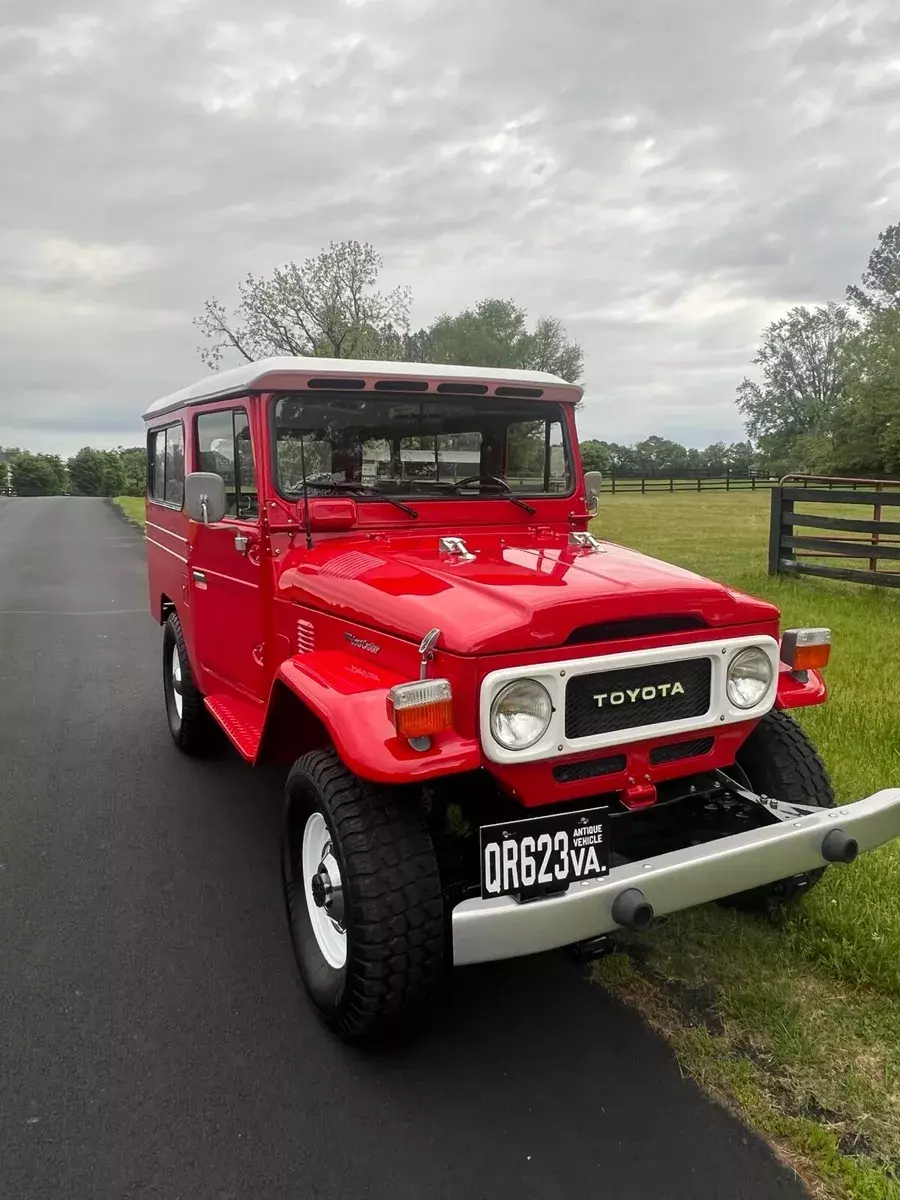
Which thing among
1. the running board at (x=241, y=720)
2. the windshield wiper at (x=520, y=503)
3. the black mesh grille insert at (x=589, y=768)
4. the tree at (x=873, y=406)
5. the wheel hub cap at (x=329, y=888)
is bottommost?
the wheel hub cap at (x=329, y=888)

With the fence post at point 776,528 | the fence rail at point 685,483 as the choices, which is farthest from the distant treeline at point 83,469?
the fence post at point 776,528

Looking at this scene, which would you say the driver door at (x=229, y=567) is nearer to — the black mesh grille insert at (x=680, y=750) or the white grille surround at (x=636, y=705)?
the white grille surround at (x=636, y=705)

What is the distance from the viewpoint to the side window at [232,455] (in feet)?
12.9

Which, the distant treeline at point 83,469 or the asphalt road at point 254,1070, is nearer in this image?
the asphalt road at point 254,1070

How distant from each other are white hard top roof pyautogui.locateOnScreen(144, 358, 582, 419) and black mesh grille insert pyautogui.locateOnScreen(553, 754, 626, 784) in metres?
1.92

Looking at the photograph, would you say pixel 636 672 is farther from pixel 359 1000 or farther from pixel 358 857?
pixel 359 1000

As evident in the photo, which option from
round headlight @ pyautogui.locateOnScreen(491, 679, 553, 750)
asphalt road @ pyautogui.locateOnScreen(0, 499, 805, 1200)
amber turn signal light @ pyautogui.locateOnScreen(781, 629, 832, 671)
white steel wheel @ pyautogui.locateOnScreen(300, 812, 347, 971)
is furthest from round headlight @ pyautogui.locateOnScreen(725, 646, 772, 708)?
white steel wheel @ pyautogui.locateOnScreen(300, 812, 347, 971)

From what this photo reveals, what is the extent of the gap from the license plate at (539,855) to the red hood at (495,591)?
0.51m

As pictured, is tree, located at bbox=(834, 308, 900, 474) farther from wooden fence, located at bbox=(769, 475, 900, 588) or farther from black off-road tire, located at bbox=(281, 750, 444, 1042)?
black off-road tire, located at bbox=(281, 750, 444, 1042)

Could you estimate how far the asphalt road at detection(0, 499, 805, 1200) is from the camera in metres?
2.24

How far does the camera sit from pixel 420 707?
7.84 feet

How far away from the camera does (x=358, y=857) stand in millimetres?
2514

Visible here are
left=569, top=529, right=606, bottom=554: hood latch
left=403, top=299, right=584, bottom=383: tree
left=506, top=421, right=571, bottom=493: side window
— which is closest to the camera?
left=569, top=529, right=606, bottom=554: hood latch

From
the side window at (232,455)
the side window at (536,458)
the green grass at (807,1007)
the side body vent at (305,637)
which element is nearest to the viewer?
the green grass at (807,1007)
